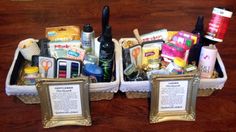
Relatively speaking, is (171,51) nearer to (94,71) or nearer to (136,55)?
(136,55)

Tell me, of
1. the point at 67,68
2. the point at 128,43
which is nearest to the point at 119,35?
the point at 128,43

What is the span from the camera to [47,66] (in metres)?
0.98

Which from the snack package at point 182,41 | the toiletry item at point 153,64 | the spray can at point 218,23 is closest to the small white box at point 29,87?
the toiletry item at point 153,64

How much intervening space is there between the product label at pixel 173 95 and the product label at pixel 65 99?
24 cm

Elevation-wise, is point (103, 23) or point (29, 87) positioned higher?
point (103, 23)

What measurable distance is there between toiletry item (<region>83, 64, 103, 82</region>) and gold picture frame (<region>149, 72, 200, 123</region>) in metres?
0.17

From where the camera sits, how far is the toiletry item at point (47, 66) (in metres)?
0.98

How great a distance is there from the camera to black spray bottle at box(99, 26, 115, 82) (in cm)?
98

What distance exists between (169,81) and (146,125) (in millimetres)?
147

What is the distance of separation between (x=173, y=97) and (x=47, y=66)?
15.4 inches

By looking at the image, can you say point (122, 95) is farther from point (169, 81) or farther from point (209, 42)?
point (209, 42)

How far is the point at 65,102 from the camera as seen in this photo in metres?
0.93

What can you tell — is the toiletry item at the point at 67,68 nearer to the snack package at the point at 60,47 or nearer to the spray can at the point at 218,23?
the snack package at the point at 60,47

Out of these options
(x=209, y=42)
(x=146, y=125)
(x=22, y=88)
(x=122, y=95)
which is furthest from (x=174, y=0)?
(x=22, y=88)
